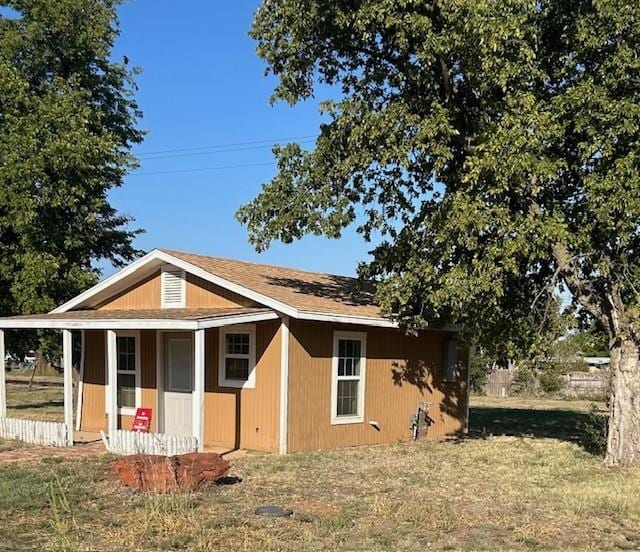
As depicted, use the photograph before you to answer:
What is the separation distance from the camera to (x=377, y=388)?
1498 centimetres

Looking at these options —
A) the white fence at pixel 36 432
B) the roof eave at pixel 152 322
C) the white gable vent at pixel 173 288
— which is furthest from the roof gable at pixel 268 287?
the white fence at pixel 36 432

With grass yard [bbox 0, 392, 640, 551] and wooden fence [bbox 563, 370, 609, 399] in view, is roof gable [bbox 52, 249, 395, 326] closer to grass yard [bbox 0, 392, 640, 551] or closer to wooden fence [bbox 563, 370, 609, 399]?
grass yard [bbox 0, 392, 640, 551]

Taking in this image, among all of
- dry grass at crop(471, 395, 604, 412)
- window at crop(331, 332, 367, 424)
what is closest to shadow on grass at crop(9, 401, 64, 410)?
window at crop(331, 332, 367, 424)

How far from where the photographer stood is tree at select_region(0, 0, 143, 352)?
19.9 metres

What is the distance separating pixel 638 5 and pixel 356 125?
4775 mm

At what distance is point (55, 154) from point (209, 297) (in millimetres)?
8492

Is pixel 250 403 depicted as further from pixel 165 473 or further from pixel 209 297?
pixel 165 473

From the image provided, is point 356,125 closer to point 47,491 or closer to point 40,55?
point 47,491

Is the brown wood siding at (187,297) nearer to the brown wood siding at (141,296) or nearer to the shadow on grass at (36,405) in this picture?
the brown wood siding at (141,296)

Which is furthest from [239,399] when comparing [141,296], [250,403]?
[141,296]

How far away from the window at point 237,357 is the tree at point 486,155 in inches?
69.3

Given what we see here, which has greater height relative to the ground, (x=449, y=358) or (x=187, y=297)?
(x=187, y=297)

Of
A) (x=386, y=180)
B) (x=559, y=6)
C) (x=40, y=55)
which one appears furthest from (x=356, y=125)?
(x=40, y=55)

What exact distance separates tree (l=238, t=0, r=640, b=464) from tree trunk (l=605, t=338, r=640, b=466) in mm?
22
